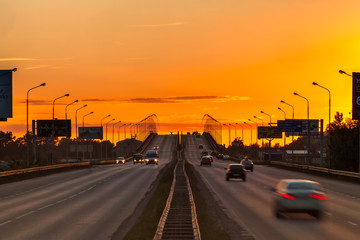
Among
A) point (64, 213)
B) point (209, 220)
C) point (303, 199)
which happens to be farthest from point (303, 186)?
point (64, 213)

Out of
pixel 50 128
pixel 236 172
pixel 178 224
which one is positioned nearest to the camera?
pixel 178 224

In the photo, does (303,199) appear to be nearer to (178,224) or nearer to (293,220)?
(293,220)

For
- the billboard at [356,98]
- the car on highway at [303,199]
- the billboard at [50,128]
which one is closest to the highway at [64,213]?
the car on highway at [303,199]

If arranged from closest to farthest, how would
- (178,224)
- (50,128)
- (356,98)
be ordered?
1. (178,224)
2. (356,98)
3. (50,128)

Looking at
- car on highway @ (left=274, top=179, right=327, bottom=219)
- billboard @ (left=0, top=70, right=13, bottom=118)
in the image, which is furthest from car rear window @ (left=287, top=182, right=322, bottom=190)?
billboard @ (left=0, top=70, right=13, bottom=118)

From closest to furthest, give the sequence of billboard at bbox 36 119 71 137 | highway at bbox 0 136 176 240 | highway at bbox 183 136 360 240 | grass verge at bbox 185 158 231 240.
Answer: grass verge at bbox 185 158 231 240
highway at bbox 183 136 360 240
highway at bbox 0 136 176 240
billboard at bbox 36 119 71 137

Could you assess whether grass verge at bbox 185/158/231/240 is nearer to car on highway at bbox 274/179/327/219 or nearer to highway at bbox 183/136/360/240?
highway at bbox 183/136/360/240

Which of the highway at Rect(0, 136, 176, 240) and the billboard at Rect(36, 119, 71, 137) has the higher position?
the billboard at Rect(36, 119, 71, 137)

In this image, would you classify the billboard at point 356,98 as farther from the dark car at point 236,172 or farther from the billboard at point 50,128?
the billboard at point 50,128

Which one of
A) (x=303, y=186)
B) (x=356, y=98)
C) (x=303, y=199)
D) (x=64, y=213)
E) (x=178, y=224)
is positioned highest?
(x=356, y=98)

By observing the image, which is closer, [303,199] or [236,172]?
[303,199]

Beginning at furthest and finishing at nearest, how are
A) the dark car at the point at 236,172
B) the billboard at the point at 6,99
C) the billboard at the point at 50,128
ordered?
the billboard at the point at 50,128 → the billboard at the point at 6,99 → the dark car at the point at 236,172

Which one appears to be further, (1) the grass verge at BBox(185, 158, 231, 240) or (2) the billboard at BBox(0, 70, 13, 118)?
(2) the billboard at BBox(0, 70, 13, 118)

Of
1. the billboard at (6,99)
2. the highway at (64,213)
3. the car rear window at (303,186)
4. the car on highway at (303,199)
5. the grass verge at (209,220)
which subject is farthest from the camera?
the billboard at (6,99)
